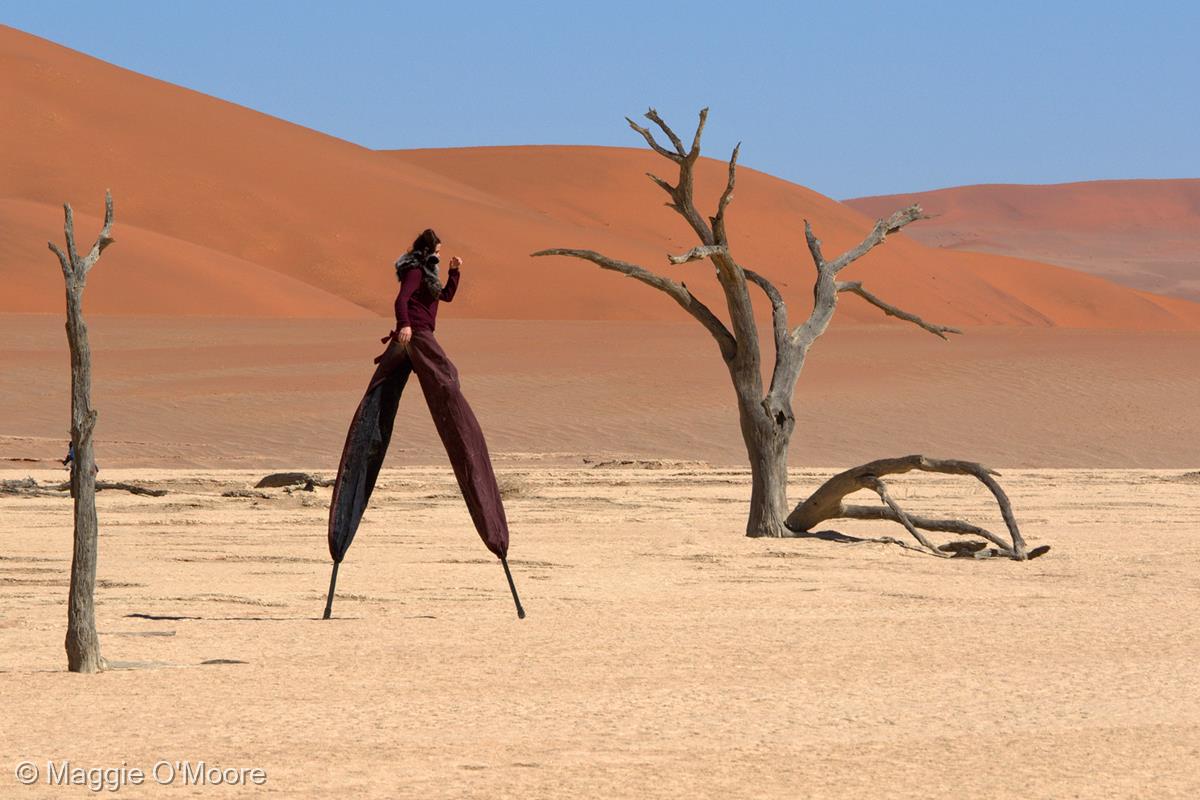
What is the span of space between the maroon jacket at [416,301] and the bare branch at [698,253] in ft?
8.35

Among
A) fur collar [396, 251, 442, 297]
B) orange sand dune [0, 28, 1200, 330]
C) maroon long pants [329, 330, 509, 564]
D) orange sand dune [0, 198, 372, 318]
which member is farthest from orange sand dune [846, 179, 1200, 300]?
fur collar [396, 251, 442, 297]


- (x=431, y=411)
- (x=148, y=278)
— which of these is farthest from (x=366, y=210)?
(x=431, y=411)

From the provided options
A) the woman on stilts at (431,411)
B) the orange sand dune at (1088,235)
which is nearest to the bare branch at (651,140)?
the woman on stilts at (431,411)

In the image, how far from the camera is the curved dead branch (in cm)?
1206

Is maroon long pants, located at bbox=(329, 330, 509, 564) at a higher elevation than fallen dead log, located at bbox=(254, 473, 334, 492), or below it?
higher

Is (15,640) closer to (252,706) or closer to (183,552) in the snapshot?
(252,706)

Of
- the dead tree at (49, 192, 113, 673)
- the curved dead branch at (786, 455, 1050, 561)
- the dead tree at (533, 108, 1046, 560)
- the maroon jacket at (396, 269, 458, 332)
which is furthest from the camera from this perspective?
the dead tree at (533, 108, 1046, 560)

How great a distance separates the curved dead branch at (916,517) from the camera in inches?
475

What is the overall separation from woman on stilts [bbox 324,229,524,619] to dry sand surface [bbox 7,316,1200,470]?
13.7 metres

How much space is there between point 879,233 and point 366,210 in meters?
56.5

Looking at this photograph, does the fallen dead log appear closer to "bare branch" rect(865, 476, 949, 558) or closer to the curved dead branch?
the curved dead branch

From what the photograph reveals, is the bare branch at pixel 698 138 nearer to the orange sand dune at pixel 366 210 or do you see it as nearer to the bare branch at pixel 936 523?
the bare branch at pixel 936 523

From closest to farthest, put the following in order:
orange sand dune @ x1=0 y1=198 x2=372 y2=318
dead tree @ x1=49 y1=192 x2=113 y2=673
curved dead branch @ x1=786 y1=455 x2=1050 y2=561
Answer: dead tree @ x1=49 y1=192 x2=113 y2=673 → curved dead branch @ x1=786 y1=455 x2=1050 y2=561 → orange sand dune @ x1=0 y1=198 x2=372 y2=318

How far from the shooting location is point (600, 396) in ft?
98.2
